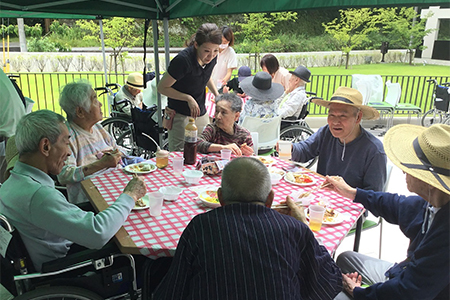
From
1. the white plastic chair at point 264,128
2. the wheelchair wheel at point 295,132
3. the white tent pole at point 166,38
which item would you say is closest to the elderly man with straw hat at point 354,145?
the white plastic chair at point 264,128

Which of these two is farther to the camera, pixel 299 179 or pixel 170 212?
pixel 299 179

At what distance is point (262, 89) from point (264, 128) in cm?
54

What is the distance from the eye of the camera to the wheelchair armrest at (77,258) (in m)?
1.45

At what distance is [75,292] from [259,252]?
37.9 inches

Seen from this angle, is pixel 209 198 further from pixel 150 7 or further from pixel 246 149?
pixel 150 7

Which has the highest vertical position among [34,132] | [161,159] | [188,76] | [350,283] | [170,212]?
[188,76]

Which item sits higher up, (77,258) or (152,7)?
(152,7)

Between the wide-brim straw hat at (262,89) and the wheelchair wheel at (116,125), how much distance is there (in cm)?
188

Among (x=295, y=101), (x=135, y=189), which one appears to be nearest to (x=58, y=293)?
(x=135, y=189)

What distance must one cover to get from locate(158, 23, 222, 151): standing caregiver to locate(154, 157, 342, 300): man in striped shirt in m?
2.04

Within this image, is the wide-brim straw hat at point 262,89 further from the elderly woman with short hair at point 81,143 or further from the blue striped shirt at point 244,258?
the blue striped shirt at point 244,258

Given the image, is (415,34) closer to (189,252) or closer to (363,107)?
(363,107)

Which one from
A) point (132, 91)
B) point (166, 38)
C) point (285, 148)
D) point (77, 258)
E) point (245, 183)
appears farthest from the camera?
point (132, 91)

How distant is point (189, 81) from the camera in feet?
10.5
